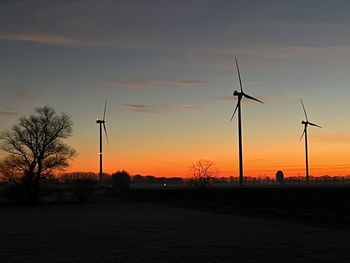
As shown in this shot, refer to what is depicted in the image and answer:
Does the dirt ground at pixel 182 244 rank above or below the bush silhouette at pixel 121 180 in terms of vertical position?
below

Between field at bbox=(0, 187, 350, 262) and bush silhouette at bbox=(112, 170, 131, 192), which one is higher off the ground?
bush silhouette at bbox=(112, 170, 131, 192)

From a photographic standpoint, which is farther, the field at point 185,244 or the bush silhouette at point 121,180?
the bush silhouette at point 121,180

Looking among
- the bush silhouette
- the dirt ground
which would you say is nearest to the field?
the dirt ground

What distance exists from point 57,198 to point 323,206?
63.9 m

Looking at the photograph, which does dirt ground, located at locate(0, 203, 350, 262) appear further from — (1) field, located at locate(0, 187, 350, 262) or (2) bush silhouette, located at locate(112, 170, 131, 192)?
(2) bush silhouette, located at locate(112, 170, 131, 192)

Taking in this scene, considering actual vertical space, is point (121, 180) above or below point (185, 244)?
above

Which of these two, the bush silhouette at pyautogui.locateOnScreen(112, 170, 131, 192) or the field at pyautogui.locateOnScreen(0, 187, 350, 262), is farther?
the bush silhouette at pyautogui.locateOnScreen(112, 170, 131, 192)

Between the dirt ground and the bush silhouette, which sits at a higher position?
the bush silhouette

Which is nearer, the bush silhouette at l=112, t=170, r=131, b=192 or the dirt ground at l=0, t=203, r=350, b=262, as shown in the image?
the dirt ground at l=0, t=203, r=350, b=262

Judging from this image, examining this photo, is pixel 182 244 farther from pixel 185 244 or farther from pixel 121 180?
pixel 121 180

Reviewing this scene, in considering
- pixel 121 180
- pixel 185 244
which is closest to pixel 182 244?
pixel 185 244

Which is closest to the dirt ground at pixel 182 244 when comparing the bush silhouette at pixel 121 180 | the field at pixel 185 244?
the field at pixel 185 244

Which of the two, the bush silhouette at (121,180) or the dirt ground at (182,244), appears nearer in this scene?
the dirt ground at (182,244)

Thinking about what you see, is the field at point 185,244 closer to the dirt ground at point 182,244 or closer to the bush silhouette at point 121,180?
the dirt ground at point 182,244
